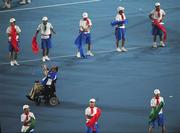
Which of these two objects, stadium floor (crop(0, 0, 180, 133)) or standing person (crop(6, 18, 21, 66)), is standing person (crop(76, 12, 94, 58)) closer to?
stadium floor (crop(0, 0, 180, 133))

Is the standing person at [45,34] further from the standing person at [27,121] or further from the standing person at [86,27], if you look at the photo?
the standing person at [27,121]

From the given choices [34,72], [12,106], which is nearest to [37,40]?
[34,72]

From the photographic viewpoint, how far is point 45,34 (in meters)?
22.4

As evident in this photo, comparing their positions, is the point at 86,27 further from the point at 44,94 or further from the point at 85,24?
the point at 44,94

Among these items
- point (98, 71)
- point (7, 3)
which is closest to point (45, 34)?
point (98, 71)

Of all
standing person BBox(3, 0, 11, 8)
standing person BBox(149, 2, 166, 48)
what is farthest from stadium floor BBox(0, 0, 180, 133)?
standing person BBox(149, 2, 166, 48)

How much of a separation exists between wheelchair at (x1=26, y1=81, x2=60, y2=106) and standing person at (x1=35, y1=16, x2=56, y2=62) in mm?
2923

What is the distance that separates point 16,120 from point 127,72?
13.6ft

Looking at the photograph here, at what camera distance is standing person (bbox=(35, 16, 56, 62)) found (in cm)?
2234

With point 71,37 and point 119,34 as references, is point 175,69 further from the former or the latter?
point 71,37

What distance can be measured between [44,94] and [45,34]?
3046 mm

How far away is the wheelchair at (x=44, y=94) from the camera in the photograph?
19797 mm

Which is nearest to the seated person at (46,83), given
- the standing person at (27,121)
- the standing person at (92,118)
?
the standing person at (27,121)

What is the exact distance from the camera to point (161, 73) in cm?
2178
